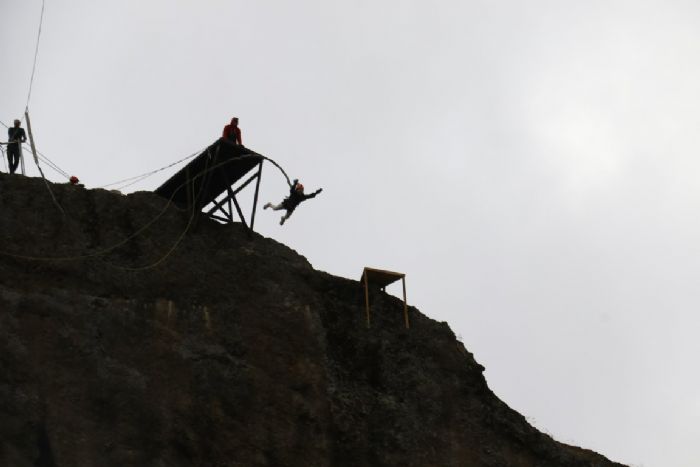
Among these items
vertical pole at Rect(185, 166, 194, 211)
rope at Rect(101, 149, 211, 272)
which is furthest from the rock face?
vertical pole at Rect(185, 166, 194, 211)

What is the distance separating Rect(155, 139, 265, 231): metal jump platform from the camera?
2891cm

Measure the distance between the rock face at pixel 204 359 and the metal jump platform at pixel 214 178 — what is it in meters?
0.78

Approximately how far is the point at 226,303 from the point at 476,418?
886cm

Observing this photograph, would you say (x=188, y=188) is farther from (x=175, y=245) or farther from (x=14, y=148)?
(x=14, y=148)

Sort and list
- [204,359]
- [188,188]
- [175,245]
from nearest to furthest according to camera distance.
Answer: [204,359] < [175,245] < [188,188]

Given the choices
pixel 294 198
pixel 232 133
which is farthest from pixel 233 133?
pixel 294 198

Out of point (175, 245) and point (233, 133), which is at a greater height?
point (233, 133)

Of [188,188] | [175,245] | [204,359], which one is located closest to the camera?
[204,359]

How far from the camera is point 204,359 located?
24.9 m

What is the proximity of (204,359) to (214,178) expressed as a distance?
7627mm

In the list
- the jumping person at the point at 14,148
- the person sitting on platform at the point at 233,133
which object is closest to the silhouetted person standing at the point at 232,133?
the person sitting on platform at the point at 233,133

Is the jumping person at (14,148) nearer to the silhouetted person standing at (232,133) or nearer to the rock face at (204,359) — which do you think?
the rock face at (204,359)

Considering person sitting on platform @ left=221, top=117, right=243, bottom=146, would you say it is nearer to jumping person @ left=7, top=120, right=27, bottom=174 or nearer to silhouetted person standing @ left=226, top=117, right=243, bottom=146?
silhouetted person standing @ left=226, top=117, right=243, bottom=146

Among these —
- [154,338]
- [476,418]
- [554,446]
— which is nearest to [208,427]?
[154,338]
